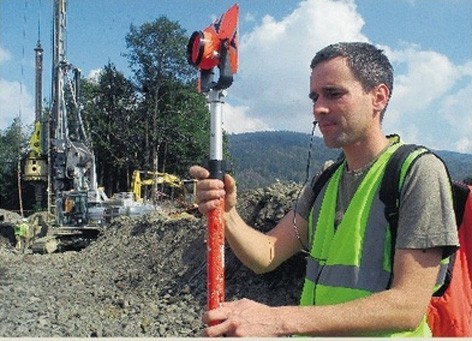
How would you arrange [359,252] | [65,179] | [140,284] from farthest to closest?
[65,179], [140,284], [359,252]

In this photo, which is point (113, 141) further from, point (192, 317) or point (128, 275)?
point (192, 317)

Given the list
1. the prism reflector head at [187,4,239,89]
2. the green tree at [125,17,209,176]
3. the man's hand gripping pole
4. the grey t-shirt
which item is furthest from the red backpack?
the green tree at [125,17,209,176]

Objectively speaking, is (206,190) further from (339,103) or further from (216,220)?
(339,103)

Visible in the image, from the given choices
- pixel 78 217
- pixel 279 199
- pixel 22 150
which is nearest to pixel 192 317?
pixel 279 199

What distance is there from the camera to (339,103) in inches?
74.3

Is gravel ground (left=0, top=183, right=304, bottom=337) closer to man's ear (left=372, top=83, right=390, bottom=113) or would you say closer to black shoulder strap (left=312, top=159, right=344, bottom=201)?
black shoulder strap (left=312, top=159, right=344, bottom=201)

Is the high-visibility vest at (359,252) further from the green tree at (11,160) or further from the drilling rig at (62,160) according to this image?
the green tree at (11,160)

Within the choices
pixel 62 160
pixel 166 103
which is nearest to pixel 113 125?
pixel 166 103

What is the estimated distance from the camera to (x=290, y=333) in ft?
5.30

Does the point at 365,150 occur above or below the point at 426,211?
above

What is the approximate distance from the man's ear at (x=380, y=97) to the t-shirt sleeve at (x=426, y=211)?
0.28 m

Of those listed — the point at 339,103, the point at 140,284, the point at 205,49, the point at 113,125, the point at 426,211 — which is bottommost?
the point at 140,284

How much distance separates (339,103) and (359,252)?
0.48 meters

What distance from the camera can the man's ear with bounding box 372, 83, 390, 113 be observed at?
194cm
